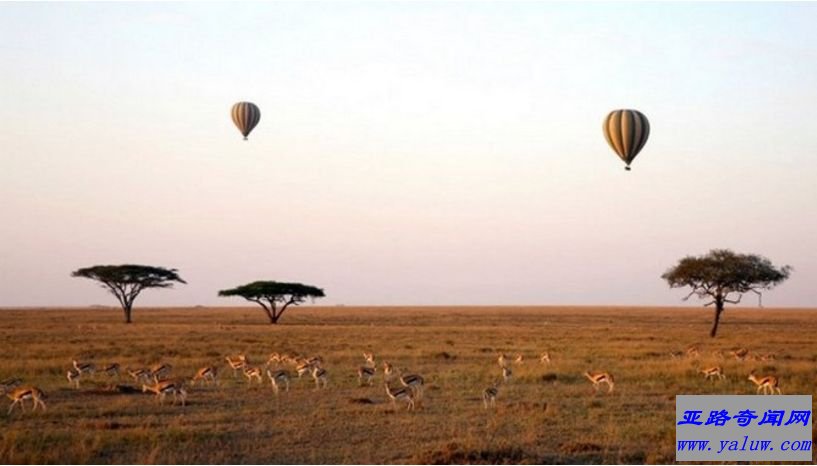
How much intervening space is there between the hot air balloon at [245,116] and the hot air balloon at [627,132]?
17.7 meters

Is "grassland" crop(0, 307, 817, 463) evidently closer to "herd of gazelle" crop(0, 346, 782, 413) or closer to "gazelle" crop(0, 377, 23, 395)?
"herd of gazelle" crop(0, 346, 782, 413)

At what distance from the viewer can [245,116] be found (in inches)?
1732

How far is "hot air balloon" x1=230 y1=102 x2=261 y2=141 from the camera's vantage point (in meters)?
44.1

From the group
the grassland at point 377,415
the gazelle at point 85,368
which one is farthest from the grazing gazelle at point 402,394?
the gazelle at point 85,368

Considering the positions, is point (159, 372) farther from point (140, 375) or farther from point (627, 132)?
point (627, 132)

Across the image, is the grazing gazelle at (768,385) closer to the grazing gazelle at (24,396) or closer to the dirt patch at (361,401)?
the dirt patch at (361,401)

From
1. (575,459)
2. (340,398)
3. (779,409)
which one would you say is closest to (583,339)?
(340,398)

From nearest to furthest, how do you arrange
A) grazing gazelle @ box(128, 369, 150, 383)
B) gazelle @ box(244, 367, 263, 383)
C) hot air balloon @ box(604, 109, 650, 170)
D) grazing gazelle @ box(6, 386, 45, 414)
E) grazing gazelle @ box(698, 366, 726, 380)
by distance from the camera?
grazing gazelle @ box(6, 386, 45, 414) < grazing gazelle @ box(128, 369, 150, 383) < gazelle @ box(244, 367, 263, 383) < grazing gazelle @ box(698, 366, 726, 380) < hot air balloon @ box(604, 109, 650, 170)

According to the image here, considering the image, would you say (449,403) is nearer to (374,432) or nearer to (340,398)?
(340,398)

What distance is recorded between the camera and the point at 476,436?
15.0 meters

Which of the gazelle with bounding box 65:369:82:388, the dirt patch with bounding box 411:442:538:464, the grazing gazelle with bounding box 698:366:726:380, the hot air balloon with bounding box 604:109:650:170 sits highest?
the hot air balloon with bounding box 604:109:650:170

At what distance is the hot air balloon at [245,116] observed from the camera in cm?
4406

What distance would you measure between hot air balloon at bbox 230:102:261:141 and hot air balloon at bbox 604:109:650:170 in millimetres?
17660

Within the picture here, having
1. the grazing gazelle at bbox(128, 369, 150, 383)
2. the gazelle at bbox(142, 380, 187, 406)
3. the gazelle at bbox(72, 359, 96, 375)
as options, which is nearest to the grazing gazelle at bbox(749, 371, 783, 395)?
the gazelle at bbox(142, 380, 187, 406)
